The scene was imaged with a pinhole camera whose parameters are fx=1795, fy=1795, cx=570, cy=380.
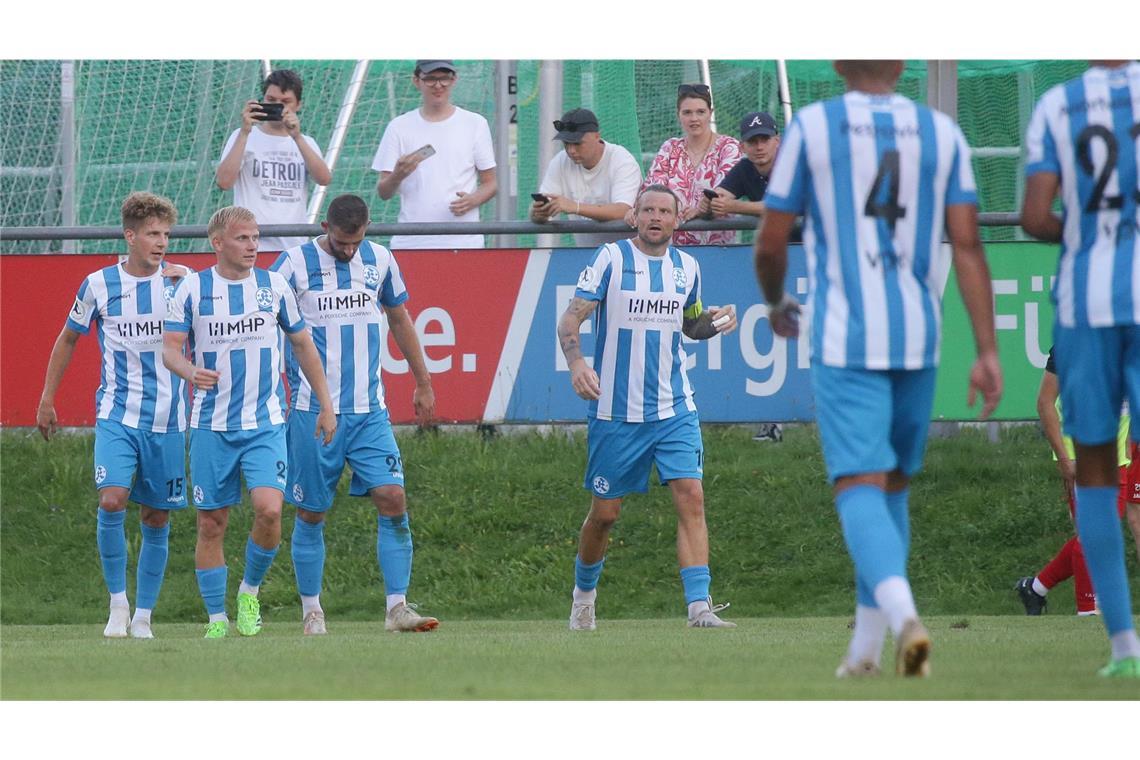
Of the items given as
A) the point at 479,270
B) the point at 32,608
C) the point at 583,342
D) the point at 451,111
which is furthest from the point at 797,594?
the point at 32,608

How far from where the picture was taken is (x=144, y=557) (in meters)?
11.2

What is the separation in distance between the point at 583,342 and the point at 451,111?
223 cm

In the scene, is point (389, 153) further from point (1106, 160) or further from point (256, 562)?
point (1106, 160)

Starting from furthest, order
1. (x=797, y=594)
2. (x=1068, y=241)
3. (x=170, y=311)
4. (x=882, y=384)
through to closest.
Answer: (x=797, y=594) < (x=170, y=311) < (x=1068, y=241) < (x=882, y=384)

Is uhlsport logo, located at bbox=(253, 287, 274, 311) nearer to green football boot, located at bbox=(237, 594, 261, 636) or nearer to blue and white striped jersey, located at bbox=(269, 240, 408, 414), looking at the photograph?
blue and white striped jersey, located at bbox=(269, 240, 408, 414)

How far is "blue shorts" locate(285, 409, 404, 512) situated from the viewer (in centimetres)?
1095

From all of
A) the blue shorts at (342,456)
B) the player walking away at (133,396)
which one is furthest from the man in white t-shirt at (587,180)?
the player walking away at (133,396)

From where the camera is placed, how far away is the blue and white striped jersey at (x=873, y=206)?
242 inches

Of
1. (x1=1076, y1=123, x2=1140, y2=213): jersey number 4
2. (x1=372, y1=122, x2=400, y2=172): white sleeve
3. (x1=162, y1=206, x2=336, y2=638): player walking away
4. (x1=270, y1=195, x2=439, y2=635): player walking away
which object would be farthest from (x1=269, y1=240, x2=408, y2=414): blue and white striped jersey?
(x1=1076, y1=123, x2=1140, y2=213): jersey number 4

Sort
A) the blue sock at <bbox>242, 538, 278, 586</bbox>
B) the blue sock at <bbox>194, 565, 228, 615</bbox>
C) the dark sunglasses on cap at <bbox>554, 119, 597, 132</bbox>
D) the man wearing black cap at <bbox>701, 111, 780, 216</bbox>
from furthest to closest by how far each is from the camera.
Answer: the dark sunglasses on cap at <bbox>554, 119, 597, 132</bbox>, the man wearing black cap at <bbox>701, 111, 780, 216</bbox>, the blue sock at <bbox>242, 538, 278, 586</bbox>, the blue sock at <bbox>194, 565, 228, 615</bbox>

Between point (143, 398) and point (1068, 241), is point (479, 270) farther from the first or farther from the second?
point (1068, 241)

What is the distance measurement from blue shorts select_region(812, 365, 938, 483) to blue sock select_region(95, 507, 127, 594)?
6063mm

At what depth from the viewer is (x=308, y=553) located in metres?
11.2

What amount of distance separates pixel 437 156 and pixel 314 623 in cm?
447
